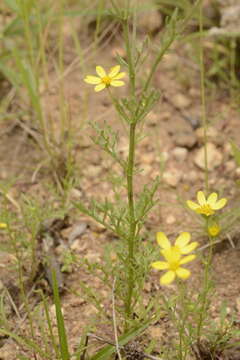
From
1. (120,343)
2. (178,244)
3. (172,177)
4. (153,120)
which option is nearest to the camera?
(178,244)

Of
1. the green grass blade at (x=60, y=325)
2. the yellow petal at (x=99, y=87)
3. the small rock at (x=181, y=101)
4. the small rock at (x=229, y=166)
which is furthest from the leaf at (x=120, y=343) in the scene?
the small rock at (x=181, y=101)

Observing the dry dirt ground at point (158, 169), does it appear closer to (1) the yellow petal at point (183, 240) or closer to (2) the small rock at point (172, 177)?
(2) the small rock at point (172, 177)

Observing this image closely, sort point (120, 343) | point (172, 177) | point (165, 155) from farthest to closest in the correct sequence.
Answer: point (165, 155)
point (172, 177)
point (120, 343)

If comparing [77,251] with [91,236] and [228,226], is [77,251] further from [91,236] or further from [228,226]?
[228,226]

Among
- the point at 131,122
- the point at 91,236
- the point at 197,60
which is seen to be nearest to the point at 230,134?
the point at 197,60

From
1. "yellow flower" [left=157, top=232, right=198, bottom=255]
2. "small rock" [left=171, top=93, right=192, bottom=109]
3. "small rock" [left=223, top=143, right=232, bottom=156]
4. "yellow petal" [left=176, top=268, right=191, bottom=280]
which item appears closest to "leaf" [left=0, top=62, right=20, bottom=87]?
"small rock" [left=171, top=93, right=192, bottom=109]

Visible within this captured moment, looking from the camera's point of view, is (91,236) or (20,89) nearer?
(91,236)

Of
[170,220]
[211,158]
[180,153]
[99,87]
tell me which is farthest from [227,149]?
[99,87]

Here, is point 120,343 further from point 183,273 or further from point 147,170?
point 147,170
